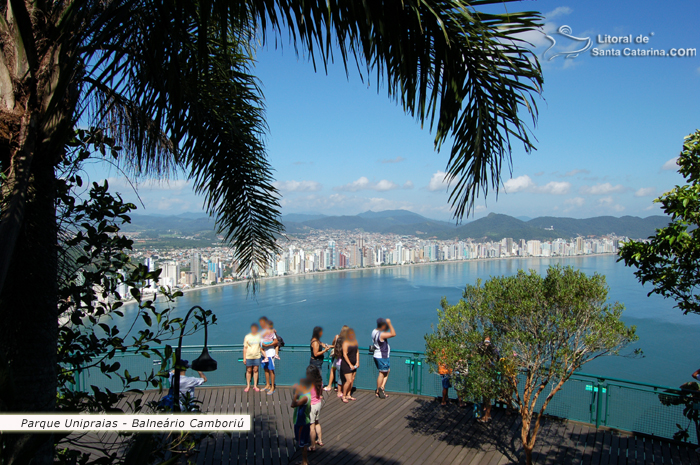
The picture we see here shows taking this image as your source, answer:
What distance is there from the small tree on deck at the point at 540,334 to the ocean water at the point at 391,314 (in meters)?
8.49

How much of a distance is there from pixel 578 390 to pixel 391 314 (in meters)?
28.1

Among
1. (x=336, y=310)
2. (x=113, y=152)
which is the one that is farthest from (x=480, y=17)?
(x=336, y=310)

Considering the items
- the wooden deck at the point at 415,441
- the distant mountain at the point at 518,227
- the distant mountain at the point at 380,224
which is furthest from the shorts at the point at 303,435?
the distant mountain at the point at 518,227

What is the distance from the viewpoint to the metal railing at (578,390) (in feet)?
18.8

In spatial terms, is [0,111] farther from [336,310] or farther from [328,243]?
[328,243]

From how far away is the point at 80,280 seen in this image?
2020mm

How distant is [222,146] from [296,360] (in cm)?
599

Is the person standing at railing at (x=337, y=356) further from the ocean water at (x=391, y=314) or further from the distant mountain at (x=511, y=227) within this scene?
the distant mountain at (x=511, y=227)

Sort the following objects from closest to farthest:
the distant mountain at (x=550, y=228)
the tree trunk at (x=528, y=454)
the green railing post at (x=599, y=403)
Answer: the tree trunk at (x=528, y=454) < the green railing post at (x=599, y=403) < the distant mountain at (x=550, y=228)

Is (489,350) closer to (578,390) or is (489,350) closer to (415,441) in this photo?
(415,441)

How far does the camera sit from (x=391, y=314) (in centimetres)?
3403

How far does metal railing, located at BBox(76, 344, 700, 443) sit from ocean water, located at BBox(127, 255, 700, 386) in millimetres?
5418

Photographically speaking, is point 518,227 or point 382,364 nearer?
point 382,364

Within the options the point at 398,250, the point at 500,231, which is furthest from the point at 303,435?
the point at 500,231
